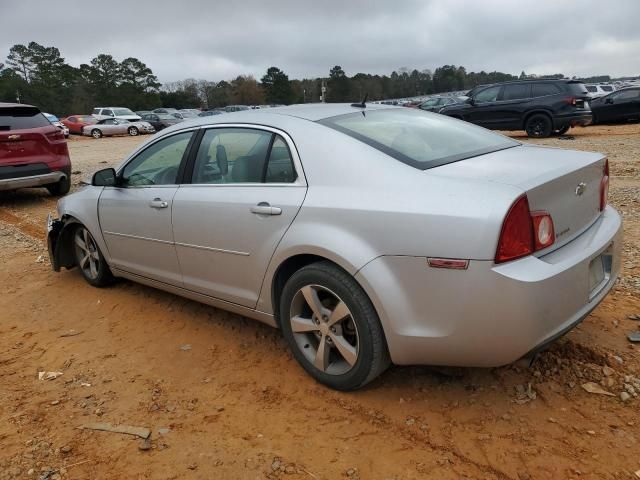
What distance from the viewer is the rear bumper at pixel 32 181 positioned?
324 inches

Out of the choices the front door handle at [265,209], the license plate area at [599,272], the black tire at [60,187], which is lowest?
the black tire at [60,187]

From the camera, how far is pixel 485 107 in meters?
15.6

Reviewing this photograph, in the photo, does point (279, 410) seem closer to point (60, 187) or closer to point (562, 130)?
point (60, 187)

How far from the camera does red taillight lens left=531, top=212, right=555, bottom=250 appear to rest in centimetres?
232

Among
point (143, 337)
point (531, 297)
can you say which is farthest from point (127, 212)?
point (531, 297)

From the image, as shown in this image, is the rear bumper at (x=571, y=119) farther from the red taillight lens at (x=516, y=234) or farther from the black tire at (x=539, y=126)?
the red taillight lens at (x=516, y=234)

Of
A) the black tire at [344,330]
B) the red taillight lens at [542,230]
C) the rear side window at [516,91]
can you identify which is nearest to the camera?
the red taillight lens at [542,230]

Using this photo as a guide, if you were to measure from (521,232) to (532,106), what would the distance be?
1396 cm

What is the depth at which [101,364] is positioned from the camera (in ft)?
11.2

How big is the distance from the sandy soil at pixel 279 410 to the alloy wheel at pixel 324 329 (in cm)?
18

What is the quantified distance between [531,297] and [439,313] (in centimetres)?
39

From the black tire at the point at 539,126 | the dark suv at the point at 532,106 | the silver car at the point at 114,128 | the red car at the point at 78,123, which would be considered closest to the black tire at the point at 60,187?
the dark suv at the point at 532,106

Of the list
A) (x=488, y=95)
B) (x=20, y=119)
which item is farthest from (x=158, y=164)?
(x=488, y=95)

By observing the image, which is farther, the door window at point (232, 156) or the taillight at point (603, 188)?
the door window at point (232, 156)
